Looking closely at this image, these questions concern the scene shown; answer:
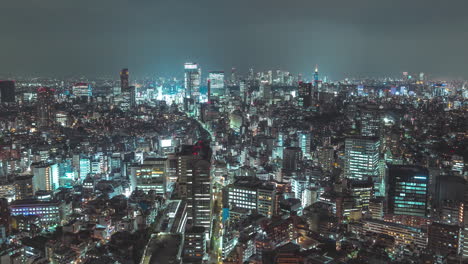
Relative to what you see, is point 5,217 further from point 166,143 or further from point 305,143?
point 305,143

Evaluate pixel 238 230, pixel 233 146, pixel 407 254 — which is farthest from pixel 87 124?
pixel 407 254

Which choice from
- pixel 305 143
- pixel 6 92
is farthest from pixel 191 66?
pixel 305 143

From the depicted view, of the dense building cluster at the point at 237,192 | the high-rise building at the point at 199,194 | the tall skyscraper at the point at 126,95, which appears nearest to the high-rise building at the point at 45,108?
the dense building cluster at the point at 237,192

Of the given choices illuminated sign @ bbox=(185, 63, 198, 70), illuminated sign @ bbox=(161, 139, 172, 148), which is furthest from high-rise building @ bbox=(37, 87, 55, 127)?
illuminated sign @ bbox=(185, 63, 198, 70)

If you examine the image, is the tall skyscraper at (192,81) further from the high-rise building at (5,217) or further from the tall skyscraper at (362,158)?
the high-rise building at (5,217)

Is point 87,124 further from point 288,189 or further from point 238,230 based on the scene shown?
point 238,230

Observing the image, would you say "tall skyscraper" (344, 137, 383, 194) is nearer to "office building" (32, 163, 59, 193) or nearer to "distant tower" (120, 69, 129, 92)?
"office building" (32, 163, 59, 193)

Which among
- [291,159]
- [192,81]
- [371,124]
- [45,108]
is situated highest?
[192,81]
